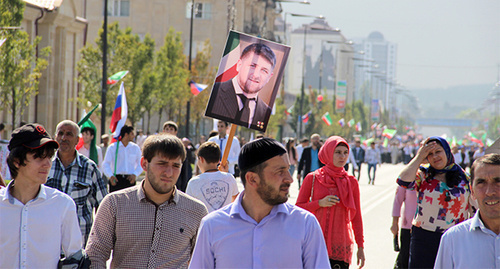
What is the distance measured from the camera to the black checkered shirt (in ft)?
21.3

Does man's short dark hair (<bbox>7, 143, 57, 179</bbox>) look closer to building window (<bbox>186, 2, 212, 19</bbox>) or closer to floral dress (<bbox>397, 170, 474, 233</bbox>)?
floral dress (<bbox>397, 170, 474, 233</bbox>)

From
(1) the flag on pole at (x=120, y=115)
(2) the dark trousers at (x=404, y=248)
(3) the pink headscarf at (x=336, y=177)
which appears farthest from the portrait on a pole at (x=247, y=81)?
(1) the flag on pole at (x=120, y=115)

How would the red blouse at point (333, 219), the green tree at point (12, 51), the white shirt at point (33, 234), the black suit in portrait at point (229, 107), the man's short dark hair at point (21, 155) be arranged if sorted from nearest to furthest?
the white shirt at point (33, 234), the man's short dark hair at point (21, 155), the red blouse at point (333, 219), the black suit in portrait at point (229, 107), the green tree at point (12, 51)

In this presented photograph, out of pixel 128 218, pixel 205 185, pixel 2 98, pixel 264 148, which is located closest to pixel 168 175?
pixel 128 218

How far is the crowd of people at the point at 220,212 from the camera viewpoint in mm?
3471

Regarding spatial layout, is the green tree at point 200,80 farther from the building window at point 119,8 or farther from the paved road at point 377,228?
the paved road at point 377,228

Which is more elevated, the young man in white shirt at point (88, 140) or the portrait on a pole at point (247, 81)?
the portrait on a pole at point (247, 81)

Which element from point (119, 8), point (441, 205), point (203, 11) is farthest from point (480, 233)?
point (119, 8)

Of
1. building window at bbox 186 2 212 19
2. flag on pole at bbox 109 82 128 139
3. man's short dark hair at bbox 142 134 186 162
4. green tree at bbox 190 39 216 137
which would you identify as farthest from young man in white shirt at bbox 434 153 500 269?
building window at bbox 186 2 212 19

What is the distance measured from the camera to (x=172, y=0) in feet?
209

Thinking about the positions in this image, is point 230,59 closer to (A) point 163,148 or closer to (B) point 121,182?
(A) point 163,148

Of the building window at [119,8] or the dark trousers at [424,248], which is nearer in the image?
the dark trousers at [424,248]

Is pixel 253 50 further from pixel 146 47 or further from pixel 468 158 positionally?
pixel 468 158

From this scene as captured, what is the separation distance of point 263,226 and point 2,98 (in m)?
24.5
